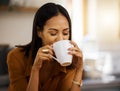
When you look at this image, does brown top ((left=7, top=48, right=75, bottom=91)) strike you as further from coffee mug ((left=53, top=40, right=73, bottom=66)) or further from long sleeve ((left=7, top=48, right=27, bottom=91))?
coffee mug ((left=53, top=40, right=73, bottom=66))

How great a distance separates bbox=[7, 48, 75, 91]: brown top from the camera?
745mm

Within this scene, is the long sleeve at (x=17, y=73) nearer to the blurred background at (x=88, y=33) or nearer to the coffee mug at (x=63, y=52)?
the coffee mug at (x=63, y=52)

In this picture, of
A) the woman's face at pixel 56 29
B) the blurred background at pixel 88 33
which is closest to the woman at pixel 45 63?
the woman's face at pixel 56 29

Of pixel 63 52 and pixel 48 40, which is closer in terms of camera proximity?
pixel 63 52

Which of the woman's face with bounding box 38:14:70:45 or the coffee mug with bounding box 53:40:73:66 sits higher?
the woman's face with bounding box 38:14:70:45

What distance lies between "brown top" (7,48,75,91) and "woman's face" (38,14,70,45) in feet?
0.40

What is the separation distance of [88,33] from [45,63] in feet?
2.29

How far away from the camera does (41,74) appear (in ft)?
2.56

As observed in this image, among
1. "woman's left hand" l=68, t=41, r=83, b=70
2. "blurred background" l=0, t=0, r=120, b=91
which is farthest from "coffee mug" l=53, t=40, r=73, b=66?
"blurred background" l=0, t=0, r=120, b=91

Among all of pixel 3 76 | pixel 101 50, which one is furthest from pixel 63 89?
pixel 101 50

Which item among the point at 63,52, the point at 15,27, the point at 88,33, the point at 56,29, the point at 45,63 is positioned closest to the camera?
the point at 63,52

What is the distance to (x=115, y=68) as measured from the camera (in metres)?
1.51

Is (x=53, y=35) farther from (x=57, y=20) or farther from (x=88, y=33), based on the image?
(x=88, y=33)

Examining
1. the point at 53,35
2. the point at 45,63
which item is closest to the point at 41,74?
the point at 45,63
